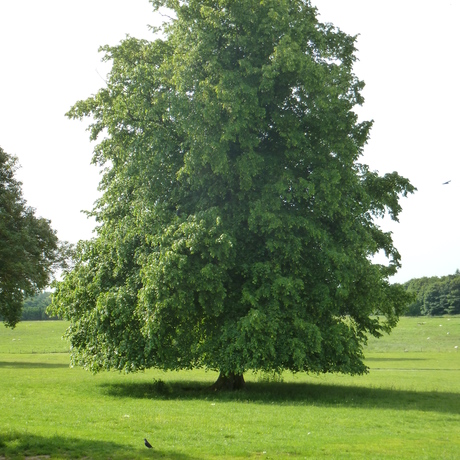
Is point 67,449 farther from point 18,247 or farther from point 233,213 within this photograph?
point 18,247

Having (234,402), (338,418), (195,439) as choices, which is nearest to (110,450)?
(195,439)

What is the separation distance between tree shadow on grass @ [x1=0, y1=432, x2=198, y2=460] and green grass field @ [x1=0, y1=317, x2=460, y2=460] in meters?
0.02

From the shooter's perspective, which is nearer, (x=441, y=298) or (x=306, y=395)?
(x=306, y=395)

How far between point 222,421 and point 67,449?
606 centimetres

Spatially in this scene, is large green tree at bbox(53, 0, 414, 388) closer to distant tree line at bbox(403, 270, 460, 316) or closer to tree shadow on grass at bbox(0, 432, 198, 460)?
tree shadow on grass at bbox(0, 432, 198, 460)

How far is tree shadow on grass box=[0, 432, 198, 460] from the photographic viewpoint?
1359 cm

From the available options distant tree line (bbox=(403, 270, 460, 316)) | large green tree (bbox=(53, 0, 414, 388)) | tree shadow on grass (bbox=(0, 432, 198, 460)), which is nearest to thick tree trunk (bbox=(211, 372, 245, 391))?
large green tree (bbox=(53, 0, 414, 388))

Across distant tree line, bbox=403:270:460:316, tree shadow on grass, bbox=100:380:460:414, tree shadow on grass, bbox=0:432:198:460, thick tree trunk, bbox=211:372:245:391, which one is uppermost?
distant tree line, bbox=403:270:460:316

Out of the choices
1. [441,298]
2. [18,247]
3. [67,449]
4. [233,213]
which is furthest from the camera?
[441,298]

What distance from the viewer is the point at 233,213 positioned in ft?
90.2

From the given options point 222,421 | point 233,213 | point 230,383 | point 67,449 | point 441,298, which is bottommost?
point 230,383

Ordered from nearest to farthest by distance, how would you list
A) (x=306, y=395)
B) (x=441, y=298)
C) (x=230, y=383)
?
(x=306, y=395), (x=230, y=383), (x=441, y=298)

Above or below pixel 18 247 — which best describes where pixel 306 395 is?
below

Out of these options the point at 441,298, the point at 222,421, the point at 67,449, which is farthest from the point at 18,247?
the point at 441,298
